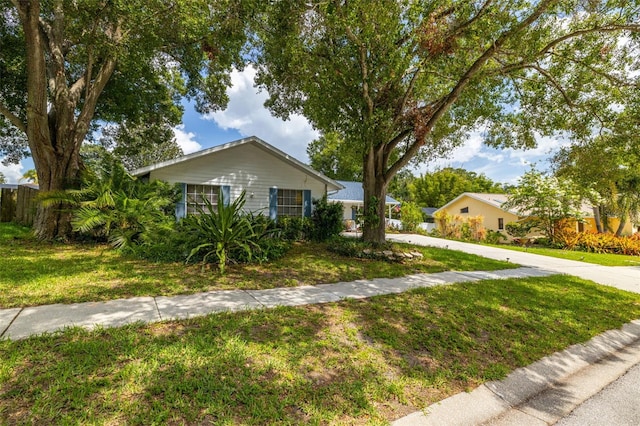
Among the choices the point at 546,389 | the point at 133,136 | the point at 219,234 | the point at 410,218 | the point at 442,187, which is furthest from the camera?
the point at 442,187

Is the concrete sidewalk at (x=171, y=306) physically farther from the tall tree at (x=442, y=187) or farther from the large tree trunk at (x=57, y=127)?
the tall tree at (x=442, y=187)

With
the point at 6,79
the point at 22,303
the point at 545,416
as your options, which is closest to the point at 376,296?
the point at 545,416

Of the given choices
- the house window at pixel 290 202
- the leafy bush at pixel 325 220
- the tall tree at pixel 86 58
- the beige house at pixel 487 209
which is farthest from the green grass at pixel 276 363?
the beige house at pixel 487 209

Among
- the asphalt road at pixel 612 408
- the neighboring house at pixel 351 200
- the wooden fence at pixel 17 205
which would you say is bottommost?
the asphalt road at pixel 612 408

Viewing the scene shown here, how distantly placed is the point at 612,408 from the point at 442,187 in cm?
3755

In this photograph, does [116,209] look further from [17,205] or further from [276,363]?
[17,205]

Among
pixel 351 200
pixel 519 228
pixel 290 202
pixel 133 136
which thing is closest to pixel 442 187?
pixel 519 228

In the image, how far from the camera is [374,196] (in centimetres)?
834

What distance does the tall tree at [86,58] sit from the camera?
6.66 m

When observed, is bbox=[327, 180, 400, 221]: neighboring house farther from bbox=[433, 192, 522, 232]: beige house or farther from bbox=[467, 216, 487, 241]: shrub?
bbox=[467, 216, 487, 241]: shrub

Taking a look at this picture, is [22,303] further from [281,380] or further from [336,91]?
[336,91]

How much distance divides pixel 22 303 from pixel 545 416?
5.62 meters

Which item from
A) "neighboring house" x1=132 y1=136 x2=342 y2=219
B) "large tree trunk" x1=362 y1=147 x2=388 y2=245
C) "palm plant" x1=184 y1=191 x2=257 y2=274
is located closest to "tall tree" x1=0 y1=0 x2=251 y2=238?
"neighboring house" x1=132 y1=136 x2=342 y2=219

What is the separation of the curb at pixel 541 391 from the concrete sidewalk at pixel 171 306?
2.21 metres
